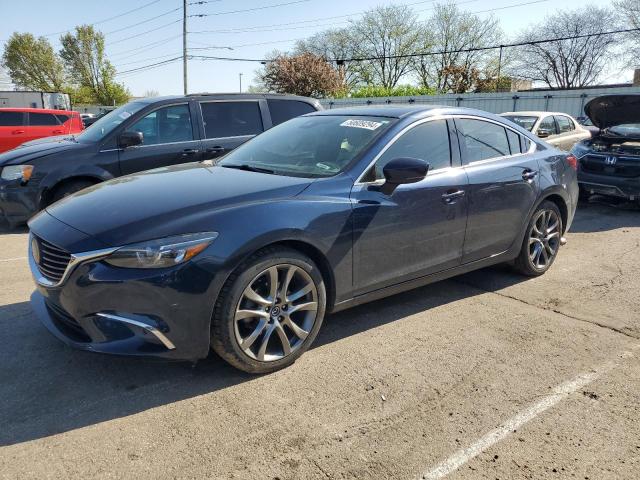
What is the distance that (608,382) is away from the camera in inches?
121

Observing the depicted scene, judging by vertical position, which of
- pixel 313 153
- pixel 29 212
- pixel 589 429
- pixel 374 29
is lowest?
pixel 589 429

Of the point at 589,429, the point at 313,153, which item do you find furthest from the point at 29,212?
the point at 589,429

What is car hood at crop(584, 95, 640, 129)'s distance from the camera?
7.99 meters

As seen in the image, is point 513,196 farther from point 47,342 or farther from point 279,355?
point 47,342

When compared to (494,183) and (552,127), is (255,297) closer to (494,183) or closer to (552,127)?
(494,183)

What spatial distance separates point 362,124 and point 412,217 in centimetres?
83

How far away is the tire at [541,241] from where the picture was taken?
4.77 meters

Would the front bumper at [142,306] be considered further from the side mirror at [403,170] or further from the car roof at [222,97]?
the car roof at [222,97]

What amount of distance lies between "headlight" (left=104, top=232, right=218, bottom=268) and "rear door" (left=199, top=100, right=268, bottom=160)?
4.60 m

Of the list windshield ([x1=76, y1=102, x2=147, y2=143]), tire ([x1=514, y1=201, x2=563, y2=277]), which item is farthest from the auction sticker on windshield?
windshield ([x1=76, y1=102, x2=147, y2=143])

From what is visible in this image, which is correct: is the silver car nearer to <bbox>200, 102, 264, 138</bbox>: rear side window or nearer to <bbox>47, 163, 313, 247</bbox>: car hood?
<bbox>200, 102, 264, 138</bbox>: rear side window

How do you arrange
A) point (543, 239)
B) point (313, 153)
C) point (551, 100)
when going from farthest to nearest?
point (551, 100), point (543, 239), point (313, 153)

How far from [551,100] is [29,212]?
22059mm

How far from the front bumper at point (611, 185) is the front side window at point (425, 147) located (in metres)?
5.37
